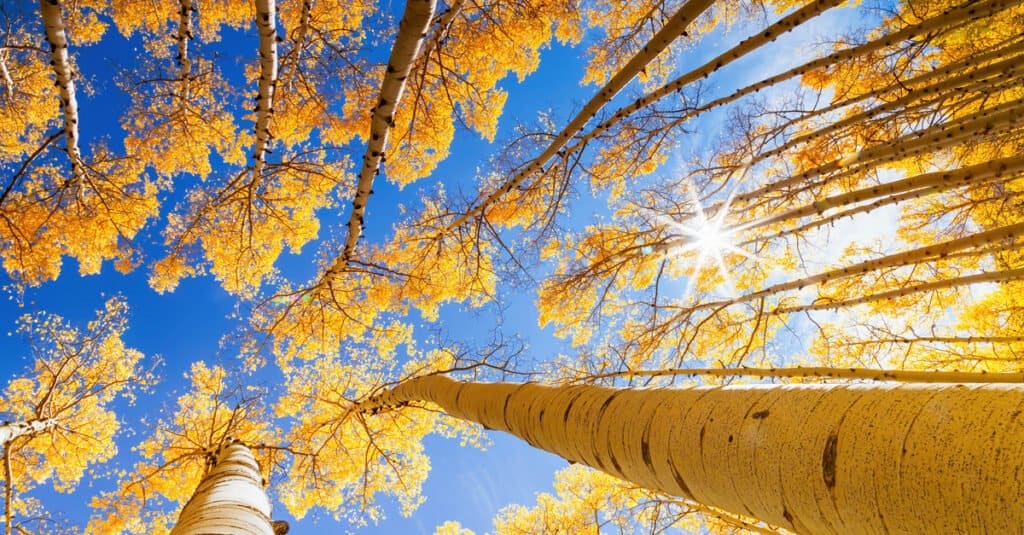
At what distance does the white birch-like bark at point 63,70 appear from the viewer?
272cm

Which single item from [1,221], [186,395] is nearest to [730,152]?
[1,221]

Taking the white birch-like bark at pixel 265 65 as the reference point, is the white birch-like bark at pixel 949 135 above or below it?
below

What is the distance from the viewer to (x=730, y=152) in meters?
4.55

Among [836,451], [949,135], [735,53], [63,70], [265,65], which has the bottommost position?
[836,451]

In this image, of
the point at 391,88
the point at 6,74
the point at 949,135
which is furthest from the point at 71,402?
the point at 949,135

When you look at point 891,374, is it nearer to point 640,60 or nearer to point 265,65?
point 640,60

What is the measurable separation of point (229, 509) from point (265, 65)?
2.87m

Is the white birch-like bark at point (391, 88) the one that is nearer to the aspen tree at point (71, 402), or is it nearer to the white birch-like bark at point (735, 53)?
the white birch-like bark at point (735, 53)

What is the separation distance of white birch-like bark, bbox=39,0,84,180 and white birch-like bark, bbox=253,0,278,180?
1139 mm

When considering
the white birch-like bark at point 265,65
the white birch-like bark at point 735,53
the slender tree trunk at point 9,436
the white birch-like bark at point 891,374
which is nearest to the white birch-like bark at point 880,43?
the white birch-like bark at point 735,53

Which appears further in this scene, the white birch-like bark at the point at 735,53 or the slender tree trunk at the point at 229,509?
the white birch-like bark at the point at 735,53

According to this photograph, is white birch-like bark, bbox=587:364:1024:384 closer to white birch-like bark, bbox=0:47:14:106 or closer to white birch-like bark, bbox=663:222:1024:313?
white birch-like bark, bbox=663:222:1024:313

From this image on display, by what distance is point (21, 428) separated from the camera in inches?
182

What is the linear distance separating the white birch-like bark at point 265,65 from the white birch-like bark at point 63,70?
1.14 metres
